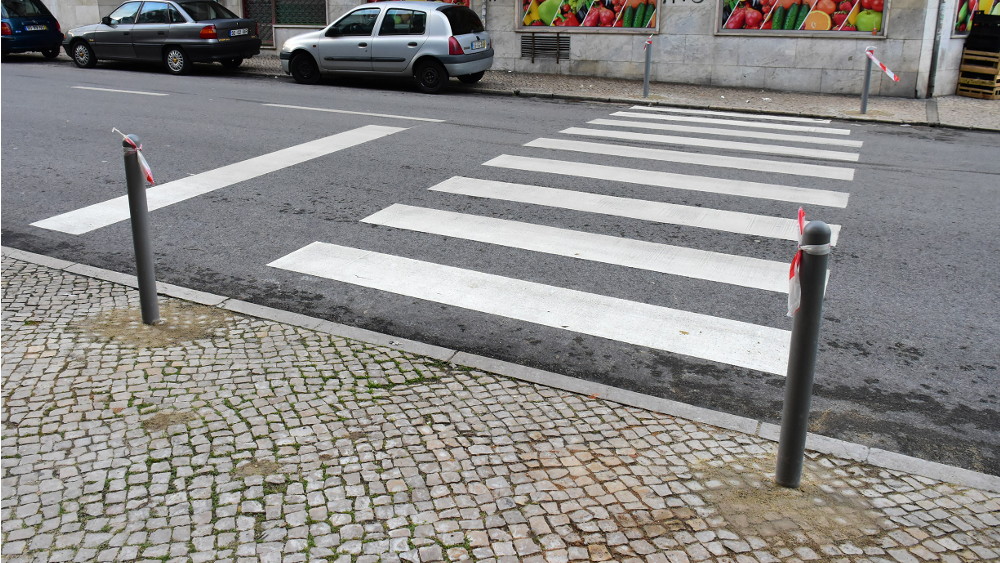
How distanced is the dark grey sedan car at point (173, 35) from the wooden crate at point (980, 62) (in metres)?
15.6

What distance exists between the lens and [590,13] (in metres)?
19.9

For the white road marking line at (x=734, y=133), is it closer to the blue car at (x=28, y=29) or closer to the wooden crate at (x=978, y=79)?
the wooden crate at (x=978, y=79)

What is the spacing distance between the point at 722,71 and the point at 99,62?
628 inches

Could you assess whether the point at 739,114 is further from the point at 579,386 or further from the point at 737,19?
the point at 579,386

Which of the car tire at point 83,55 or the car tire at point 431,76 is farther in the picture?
the car tire at point 83,55

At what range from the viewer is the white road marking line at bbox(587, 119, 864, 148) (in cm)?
1230

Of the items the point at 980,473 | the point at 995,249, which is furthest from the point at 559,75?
the point at 980,473

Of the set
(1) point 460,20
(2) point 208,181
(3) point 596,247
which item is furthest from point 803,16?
(2) point 208,181

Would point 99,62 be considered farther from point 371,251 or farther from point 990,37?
point 990,37

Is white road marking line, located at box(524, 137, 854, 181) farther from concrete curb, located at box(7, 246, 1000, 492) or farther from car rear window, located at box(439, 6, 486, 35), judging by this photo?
concrete curb, located at box(7, 246, 1000, 492)

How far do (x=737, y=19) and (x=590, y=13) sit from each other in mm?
3385

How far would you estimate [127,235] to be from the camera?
7734 mm

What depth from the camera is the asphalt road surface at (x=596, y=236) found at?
17.3 ft

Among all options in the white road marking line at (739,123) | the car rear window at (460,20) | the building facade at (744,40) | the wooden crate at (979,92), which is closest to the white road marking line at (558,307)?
the white road marking line at (739,123)
